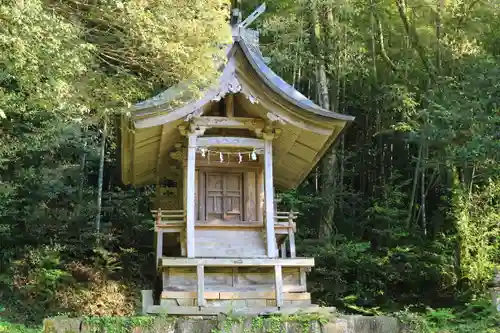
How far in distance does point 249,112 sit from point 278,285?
263cm

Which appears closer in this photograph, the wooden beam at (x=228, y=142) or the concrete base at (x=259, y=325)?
the concrete base at (x=259, y=325)

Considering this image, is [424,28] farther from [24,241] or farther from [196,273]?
[24,241]

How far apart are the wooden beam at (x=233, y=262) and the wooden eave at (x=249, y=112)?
1.85m

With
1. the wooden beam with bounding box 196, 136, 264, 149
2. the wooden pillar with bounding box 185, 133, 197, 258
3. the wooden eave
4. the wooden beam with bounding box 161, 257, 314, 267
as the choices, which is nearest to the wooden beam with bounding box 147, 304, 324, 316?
the wooden beam with bounding box 161, 257, 314, 267

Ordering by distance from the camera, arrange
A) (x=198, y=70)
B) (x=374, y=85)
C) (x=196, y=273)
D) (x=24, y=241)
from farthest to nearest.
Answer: (x=374, y=85) → (x=24, y=241) → (x=196, y=273) → (x=198, y=70)

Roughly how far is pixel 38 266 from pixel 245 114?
5.71m

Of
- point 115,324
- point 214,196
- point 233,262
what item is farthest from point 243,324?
point 214,196

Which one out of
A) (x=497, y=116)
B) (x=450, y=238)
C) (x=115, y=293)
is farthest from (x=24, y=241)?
(x=497, y=116)

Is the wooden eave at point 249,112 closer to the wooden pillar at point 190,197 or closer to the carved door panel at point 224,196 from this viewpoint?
the wooden pillar at point 190,197

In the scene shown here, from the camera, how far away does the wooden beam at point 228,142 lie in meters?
8.40

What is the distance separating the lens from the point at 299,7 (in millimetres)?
14242

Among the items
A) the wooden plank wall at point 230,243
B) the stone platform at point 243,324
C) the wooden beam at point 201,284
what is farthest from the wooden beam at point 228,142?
the stone platform at point 243,324

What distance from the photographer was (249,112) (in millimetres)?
8789

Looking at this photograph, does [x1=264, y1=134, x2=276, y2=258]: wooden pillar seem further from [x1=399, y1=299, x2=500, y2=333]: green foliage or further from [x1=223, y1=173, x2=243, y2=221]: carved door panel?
[x1=399, y1=299, x2=500, y2=333]: green foliage
